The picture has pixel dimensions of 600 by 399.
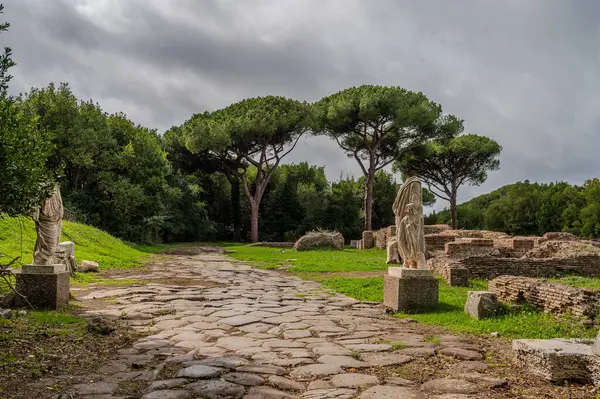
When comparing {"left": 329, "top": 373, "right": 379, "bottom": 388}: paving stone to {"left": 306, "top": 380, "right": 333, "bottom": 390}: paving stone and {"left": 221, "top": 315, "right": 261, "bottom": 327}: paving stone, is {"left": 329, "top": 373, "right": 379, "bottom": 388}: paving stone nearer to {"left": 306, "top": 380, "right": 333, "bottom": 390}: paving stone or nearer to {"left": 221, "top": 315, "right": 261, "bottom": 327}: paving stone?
{"left": 306, "top": 380, "right": 333, "bottom": 390}: paving stone

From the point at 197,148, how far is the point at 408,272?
95.3ft

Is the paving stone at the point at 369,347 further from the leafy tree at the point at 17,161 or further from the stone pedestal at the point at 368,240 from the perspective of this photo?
the stone pedestal at the point at 368,240

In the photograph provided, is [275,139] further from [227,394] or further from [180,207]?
[227,394]

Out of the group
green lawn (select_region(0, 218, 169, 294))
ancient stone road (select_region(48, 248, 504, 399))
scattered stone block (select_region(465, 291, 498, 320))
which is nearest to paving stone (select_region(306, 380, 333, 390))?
ancient stone road (select_region(48, 248, 504, 399))

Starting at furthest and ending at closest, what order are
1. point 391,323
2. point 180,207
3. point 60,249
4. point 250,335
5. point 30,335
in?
point 180,207
point 60,249
point 391,323
point 250,335
point 30,335

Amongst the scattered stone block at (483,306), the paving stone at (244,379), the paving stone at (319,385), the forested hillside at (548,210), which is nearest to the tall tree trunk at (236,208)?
the forested hillside at (548,210)

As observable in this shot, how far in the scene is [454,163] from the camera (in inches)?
1784

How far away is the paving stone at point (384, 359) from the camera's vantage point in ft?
16.6

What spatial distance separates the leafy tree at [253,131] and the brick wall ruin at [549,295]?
27.0 m

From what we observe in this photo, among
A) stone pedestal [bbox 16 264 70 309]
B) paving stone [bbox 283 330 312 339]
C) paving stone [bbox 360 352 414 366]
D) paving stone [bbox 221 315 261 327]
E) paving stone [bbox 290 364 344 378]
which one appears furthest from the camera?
stone pedestal [bbox 16 264 70 309]

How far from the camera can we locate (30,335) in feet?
19.6

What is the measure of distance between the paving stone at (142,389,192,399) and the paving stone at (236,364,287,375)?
0.80 metres

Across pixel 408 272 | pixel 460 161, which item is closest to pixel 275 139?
pixel 460 161

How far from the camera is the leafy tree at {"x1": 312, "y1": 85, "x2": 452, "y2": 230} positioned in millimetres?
33500
